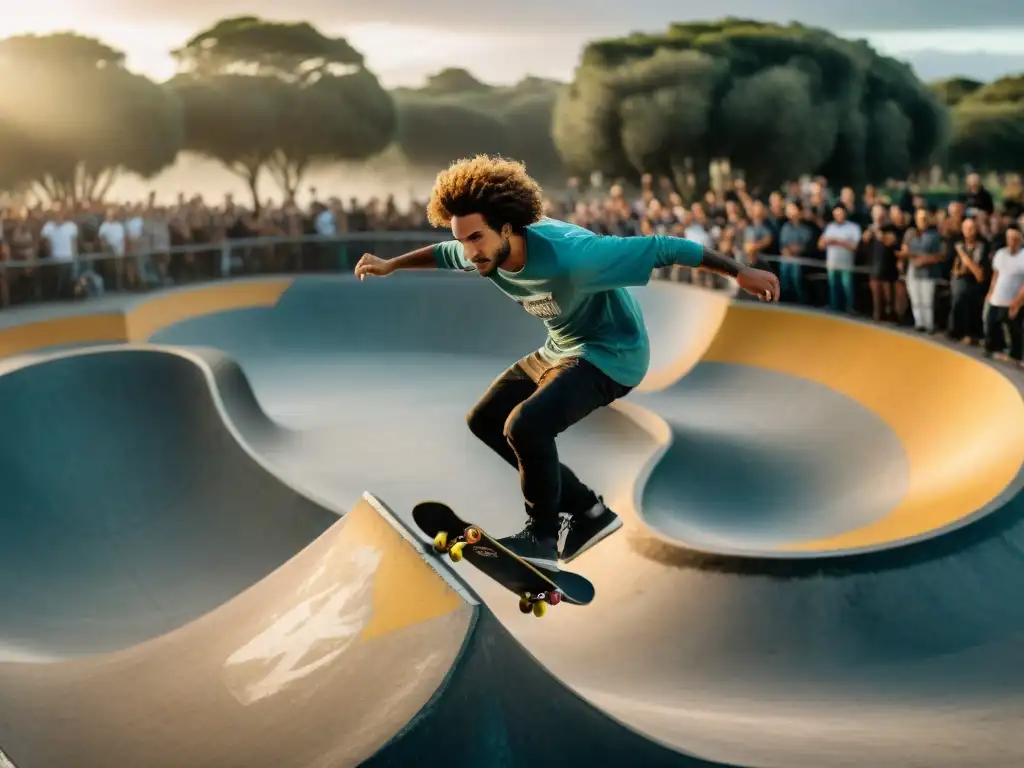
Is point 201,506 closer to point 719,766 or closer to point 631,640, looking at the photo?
point 631,640

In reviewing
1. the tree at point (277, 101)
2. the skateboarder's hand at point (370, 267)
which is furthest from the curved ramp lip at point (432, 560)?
the tree at point (277, 101)

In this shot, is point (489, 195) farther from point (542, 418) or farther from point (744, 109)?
point (744, 109)

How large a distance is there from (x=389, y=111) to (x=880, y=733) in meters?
59.3

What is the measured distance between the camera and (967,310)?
41.1 feet

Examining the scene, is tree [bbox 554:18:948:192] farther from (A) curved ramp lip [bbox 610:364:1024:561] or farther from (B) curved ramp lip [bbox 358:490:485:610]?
(B) curved ramp lip [bbox 358:490:485:610]

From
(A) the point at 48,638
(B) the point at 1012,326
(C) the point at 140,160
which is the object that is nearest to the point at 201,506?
(A) the point at 48,638

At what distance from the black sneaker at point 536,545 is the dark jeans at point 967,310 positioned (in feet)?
28.2

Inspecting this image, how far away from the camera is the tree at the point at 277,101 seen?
2244 inches

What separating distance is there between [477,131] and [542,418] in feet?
307

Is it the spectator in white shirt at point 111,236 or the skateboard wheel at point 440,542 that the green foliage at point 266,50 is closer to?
the spectator in white shirt at point 111,236

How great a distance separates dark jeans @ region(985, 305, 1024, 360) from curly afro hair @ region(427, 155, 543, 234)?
27.0 feet

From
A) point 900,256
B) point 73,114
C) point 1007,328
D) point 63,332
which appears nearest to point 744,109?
point 73,114

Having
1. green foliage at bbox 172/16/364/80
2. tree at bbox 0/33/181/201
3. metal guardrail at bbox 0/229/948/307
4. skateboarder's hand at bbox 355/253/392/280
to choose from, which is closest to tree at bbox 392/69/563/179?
green foliage at bbox 172/16/364/80

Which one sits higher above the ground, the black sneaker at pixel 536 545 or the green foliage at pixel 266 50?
the green foliage at pixel 266 50
